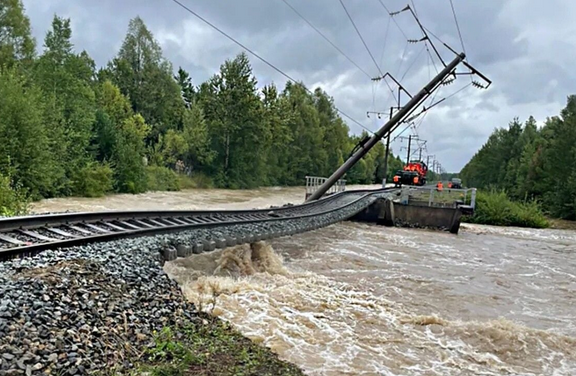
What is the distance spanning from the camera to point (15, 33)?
3222cm

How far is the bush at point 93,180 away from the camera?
24.3 meters

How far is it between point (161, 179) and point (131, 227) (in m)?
25.9

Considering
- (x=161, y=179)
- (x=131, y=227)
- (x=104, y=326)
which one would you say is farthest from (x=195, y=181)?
(x=104, y=326)

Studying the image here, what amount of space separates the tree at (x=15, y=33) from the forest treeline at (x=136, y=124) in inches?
2.9

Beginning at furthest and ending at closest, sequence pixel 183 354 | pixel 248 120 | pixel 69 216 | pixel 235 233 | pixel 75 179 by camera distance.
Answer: pixel 248 120 → pixel 75 179 → pixel 235 233 → pixel 69 216 → pixel 183 354

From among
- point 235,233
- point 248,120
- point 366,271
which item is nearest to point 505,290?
point 366,271

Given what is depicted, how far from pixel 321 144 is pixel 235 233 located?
53313 millimetres

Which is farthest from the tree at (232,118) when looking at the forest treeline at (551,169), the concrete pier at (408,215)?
the forest treeline at (551,169)

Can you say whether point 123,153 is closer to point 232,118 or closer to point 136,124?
point 136,124

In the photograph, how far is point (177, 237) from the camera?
880cm

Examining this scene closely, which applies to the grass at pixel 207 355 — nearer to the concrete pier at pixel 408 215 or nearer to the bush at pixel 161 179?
the concrete pier at pixel 408 215

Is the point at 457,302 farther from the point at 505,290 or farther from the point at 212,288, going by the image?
the point at 212,288

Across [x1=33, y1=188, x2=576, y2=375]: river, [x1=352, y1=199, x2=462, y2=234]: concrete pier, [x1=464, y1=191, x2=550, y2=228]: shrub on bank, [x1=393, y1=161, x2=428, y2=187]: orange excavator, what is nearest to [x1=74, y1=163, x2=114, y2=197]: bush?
[x1=33, y1=188, x2=576, y2=375]: river

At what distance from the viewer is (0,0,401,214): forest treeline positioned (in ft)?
67.6
